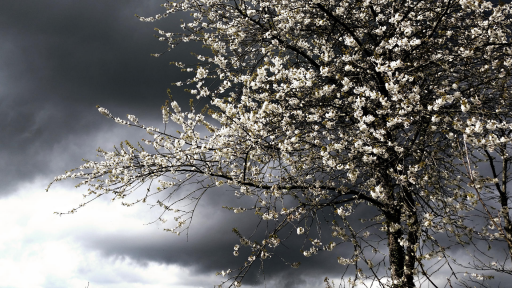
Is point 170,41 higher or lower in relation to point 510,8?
higher

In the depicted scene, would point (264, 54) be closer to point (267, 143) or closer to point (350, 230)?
point (267, 143)

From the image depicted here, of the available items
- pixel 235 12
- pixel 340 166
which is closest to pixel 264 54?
pixel 235 12

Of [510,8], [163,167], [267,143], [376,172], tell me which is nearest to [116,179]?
[163,167]

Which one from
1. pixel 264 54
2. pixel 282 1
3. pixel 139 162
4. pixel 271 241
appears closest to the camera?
pixel 271 241

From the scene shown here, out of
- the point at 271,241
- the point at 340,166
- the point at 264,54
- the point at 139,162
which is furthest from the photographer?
the point at 264,54

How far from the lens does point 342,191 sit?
5.33 meters

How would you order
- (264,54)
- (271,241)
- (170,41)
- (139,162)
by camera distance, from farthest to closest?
1. (170,41)
2. (264,54)
3. (139,162)
4. (271,241)

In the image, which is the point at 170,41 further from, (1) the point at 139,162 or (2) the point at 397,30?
(2) the point at 397,30

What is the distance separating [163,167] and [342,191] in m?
3.07

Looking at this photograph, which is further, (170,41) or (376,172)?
(170,41)

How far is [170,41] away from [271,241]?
524cm

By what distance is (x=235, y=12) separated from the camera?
21.3 ft

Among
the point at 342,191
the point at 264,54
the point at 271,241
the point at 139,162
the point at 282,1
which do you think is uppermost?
the point at 282,1

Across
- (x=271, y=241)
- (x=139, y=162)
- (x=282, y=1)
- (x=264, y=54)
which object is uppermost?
(x=282, y=1)
